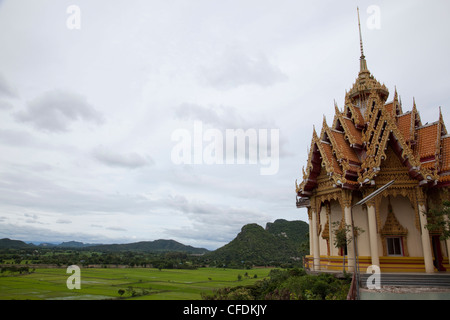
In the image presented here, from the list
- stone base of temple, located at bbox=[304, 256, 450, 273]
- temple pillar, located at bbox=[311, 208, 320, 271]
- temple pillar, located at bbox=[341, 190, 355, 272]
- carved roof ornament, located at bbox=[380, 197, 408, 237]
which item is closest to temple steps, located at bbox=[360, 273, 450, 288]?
stone base of temple, located at bbox=[304, 256, 450, 273]

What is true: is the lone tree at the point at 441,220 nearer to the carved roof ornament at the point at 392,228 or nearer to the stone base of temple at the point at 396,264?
the carved roof ornament at the point at 392,228

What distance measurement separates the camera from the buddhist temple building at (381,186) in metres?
16.1

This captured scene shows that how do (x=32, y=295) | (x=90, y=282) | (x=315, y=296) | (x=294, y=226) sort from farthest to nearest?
1. (x=294, y=226)
2. (x=90, y=282)
3. (x=32, y=295)
4. (x=315, y=296)

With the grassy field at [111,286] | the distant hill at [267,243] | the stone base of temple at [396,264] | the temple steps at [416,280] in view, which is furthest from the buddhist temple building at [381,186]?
the distant hill at [267,243]

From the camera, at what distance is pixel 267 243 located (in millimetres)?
110375

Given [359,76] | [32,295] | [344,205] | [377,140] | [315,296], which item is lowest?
[32,295]

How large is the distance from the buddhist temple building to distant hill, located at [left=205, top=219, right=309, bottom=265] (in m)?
84.3

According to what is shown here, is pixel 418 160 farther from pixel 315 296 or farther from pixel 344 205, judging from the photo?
pixel 315 296

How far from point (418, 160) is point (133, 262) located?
Answer: 117 metres

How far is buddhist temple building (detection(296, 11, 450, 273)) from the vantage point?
16.1m

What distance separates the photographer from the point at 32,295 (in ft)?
185

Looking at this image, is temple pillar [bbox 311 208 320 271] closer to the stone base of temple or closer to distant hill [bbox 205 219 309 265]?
the stone base of temple
